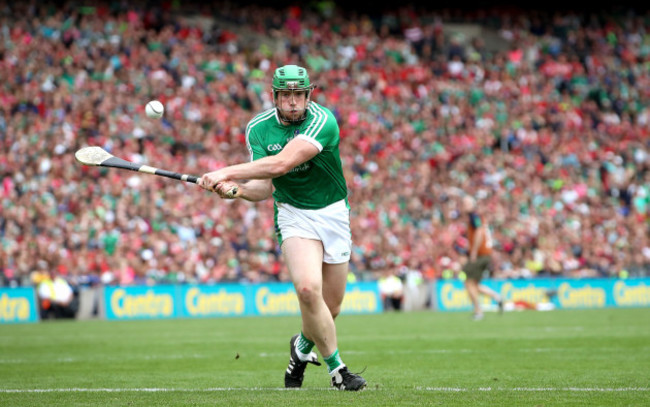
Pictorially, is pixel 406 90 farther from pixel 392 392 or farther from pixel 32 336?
pixel 392 392

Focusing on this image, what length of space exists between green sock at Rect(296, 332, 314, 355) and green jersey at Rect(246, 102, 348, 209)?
45.7 inches

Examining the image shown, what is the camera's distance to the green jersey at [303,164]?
27.7ft

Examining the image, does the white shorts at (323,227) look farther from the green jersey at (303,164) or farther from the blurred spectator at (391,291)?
the blurred spectator at (391,291)

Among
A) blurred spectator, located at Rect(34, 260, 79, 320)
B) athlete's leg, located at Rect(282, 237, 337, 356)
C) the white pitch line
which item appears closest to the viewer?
the white pitch line

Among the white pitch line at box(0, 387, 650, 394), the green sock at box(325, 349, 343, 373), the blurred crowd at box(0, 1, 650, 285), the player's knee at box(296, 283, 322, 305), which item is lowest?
the white pitch line at box(0, 387, 650, 394)

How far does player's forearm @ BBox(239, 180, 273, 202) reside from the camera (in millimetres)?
8508

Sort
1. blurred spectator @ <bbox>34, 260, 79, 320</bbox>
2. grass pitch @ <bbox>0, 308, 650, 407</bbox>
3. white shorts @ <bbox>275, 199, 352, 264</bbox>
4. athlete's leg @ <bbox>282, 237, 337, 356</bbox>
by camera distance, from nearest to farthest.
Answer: grass pitch @ <bbox>0, 308, 650, 407</bbox>
athlete's leg @ <bbox>282, 237, 337, 356</bbox>
white shorts @ <bbox>275, 199, 352, 264</bbox>
blurred spectator @ <bbox>34, 260, 79, 320</bbox>

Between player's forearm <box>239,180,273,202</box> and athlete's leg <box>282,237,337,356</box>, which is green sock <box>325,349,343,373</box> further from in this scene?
player's forearm <box>239,180,273,202</box>

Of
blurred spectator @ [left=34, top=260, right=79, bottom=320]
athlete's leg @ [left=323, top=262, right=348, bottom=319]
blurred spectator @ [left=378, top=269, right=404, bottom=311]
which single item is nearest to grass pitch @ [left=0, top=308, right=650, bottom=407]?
athlete's leg @ [left=323, top=262, right=348, bottom=319]

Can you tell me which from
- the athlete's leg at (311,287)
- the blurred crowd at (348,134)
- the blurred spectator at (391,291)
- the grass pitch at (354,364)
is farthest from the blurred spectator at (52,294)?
the athlete's leg at (311,287)

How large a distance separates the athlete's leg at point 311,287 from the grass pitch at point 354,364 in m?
0.46

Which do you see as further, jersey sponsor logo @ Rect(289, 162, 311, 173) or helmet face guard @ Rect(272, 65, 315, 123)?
jersey sponsor logo @ Rect(289, 162, 311, 173)

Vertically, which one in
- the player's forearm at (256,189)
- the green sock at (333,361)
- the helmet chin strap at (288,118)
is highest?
the helmet chin strap at (288,118)

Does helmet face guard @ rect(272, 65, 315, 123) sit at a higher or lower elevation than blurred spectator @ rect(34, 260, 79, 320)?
higher
